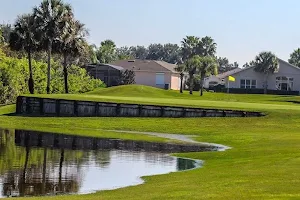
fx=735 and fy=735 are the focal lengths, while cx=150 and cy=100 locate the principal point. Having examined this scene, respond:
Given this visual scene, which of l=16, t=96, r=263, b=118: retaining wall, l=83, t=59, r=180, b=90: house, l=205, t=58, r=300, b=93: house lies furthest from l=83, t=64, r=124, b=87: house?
l=16, t=96, r=263, b=118: retaining wall

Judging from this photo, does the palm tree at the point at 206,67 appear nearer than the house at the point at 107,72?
Yes

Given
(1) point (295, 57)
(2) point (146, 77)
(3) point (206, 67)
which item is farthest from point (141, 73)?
(1) point (295, 57)

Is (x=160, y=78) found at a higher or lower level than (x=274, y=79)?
lower

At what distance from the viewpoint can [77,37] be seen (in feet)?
264

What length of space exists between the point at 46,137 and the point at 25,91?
34682 mm

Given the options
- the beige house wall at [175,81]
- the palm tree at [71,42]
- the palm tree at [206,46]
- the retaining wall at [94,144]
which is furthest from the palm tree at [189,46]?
the retaining wall at [94,144]

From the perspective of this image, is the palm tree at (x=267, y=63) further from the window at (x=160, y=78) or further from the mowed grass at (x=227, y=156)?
the mowed grass at (x=227, y=156)

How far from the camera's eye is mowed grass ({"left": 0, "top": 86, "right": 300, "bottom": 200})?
63.3 ft

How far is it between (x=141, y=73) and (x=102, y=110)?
67.7m

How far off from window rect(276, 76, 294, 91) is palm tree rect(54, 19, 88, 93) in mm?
49942

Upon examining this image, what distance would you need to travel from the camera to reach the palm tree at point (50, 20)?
75188 mm

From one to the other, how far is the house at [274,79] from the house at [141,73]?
445 inches

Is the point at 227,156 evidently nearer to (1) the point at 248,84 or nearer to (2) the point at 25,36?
(2) the point at 25,36

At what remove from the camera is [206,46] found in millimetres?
185125
